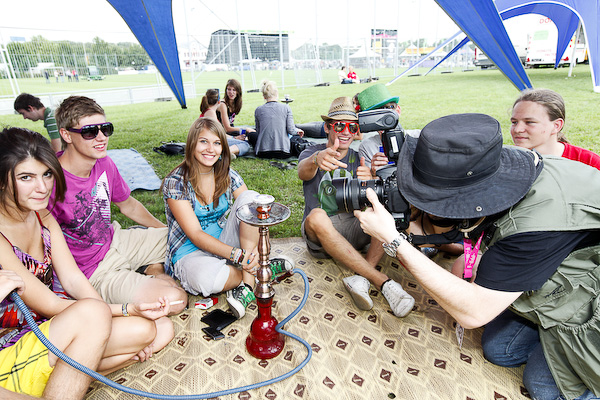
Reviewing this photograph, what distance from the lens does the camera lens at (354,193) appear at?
5.00ft

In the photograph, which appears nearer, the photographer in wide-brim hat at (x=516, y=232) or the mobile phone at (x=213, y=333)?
the photographer in wide-brim hat at (x=516, y=232)

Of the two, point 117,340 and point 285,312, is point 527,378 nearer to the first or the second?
point 285,312

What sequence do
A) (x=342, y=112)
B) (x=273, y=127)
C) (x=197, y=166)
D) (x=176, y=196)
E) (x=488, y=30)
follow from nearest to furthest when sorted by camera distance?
(x=176, y=196), (x=197, y=166), (x=342, y=112), (x=488, y=30), (x=273, y=127)

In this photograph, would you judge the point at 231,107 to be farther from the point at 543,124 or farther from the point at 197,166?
the point at 543,124

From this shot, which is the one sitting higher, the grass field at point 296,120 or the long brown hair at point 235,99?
the long brown hair at point 235,99

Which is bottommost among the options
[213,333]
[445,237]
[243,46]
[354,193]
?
[213,333]

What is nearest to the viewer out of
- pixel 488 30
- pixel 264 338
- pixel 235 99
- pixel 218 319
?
pixel 264 338

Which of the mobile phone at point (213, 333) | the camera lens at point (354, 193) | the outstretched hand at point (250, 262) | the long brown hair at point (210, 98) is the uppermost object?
the long brown hair at point (210, 98)

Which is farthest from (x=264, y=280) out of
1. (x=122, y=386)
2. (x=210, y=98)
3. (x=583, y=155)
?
(x=210, y=98)

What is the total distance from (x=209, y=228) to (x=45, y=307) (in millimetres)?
1009

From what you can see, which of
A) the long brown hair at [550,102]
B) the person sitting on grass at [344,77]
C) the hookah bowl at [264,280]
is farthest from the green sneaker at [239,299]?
the person sitting on grass at [344,77]

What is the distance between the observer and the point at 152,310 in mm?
1692

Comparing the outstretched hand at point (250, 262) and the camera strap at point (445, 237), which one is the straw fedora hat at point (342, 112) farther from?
the camera strap at point (445, 237)

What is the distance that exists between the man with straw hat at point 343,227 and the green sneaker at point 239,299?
1.95 feet
